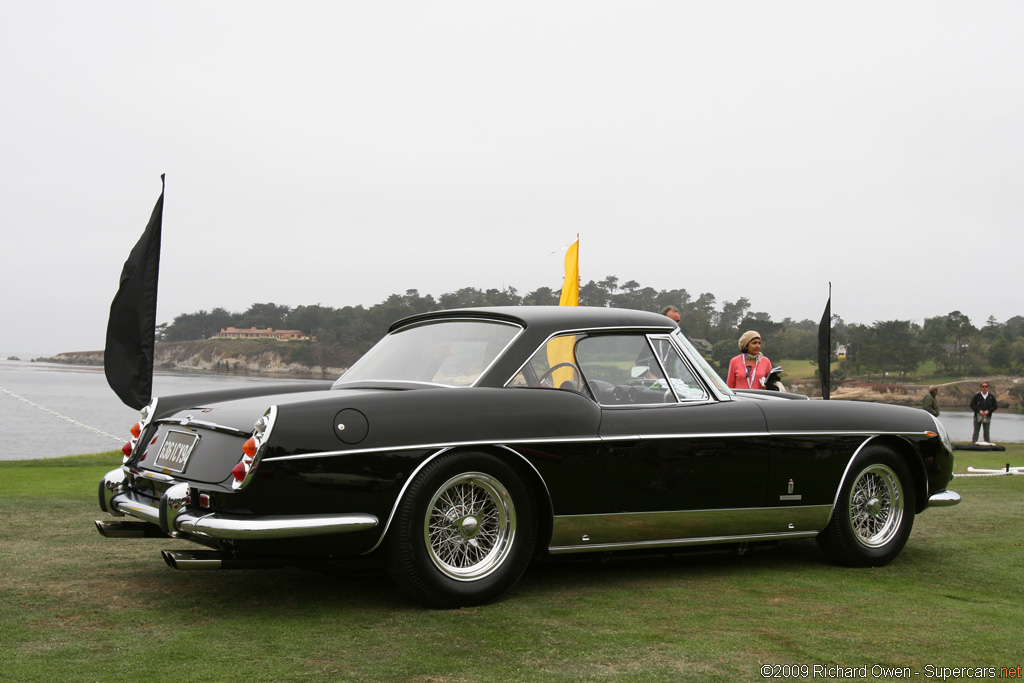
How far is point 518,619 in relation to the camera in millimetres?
4141

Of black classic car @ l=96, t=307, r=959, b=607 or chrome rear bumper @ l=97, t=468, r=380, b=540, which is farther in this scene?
black classic car @ l=96, t=307, r=959, b=607

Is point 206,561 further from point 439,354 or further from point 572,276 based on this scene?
point 572,276

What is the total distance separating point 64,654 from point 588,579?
105 inches

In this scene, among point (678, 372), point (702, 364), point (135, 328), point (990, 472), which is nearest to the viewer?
point (678, 372)

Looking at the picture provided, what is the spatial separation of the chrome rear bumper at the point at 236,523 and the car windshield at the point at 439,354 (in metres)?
1.04

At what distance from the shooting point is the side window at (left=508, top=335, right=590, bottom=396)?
490 cm

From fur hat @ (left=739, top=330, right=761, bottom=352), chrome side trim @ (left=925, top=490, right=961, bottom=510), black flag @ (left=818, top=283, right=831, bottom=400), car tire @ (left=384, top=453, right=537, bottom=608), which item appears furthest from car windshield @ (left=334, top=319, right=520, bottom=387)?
black flag @ (left=818, top=283, right=831, bottom=400)

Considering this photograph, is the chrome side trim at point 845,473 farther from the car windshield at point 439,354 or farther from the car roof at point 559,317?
the car windshield at point 439,354

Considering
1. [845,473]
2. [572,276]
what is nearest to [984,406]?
[572,276]

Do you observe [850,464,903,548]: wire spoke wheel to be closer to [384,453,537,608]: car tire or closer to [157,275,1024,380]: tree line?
[384,453,537,608]: car tire

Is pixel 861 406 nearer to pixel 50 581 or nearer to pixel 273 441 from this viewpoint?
pixel 273 441

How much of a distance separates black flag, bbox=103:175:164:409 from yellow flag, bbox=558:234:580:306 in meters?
6.65

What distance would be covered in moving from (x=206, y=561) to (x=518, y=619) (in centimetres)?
136

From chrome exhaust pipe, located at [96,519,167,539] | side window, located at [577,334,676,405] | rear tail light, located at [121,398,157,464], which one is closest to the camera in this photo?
chrome exhaust pipe, located at [96,519,167,539]
